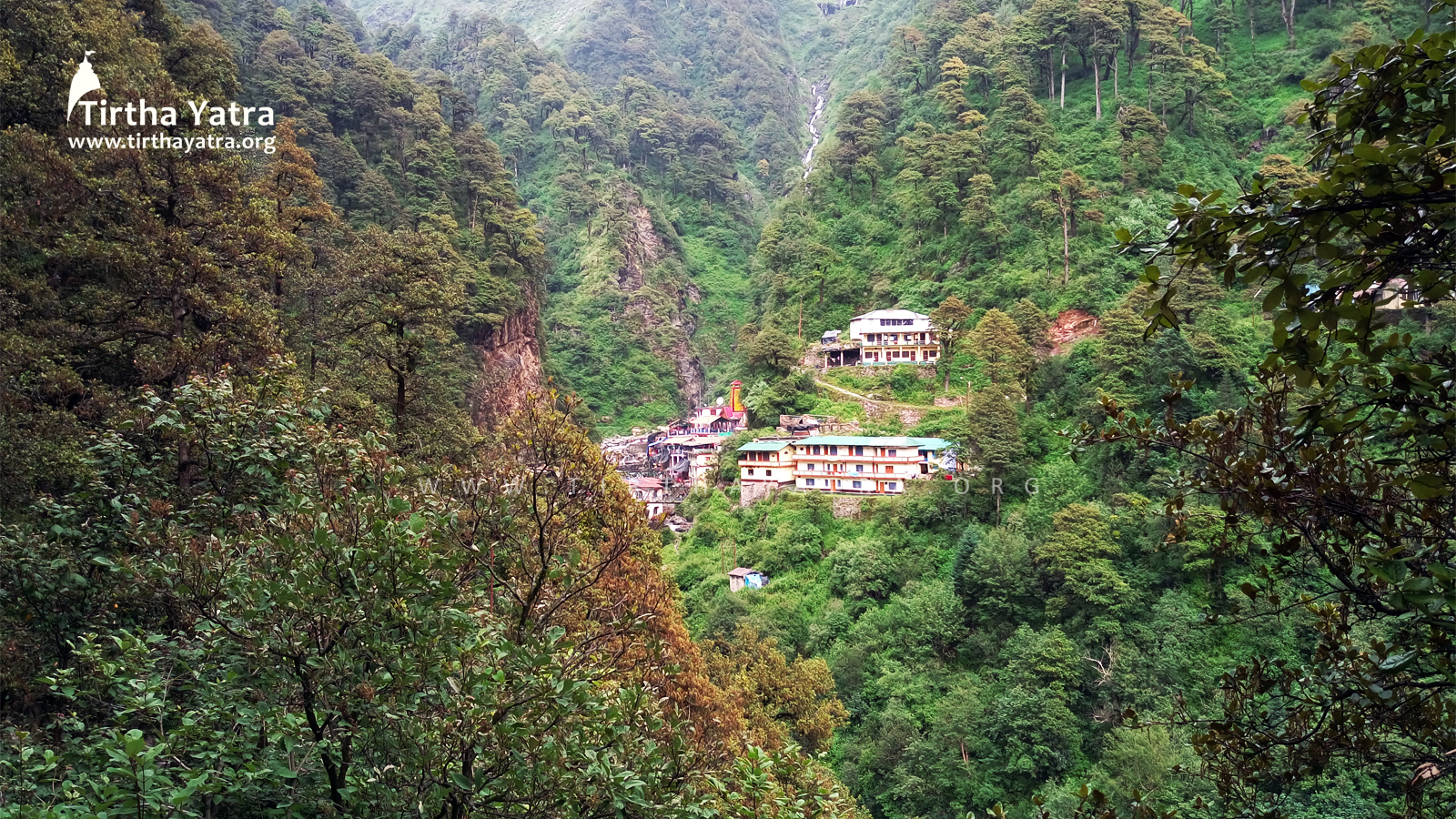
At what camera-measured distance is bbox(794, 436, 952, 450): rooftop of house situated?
2375cm

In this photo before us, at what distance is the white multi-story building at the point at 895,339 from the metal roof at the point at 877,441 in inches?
200

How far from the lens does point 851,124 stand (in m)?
39.6

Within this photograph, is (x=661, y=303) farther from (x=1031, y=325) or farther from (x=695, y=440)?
(x=1031, y=325)

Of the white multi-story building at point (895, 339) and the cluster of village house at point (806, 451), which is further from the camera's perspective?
the white multi-story building at point (895, 339)

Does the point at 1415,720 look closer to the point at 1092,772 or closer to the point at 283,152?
the point at 1092,772

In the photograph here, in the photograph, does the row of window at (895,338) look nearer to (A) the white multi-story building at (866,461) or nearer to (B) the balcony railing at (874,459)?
(A) the white multi-story building at (866,461)

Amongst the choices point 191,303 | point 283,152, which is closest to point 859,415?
point 283,152

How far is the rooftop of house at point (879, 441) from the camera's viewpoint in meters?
23.8

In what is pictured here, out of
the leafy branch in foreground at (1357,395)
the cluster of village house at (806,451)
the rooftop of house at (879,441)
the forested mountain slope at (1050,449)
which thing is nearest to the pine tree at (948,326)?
the forested mountain slope at (1050,449)

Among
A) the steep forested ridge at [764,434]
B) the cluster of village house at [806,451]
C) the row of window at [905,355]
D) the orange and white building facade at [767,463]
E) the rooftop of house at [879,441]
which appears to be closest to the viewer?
the steep forested ridge at [764,434]

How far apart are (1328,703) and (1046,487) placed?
1871 cm

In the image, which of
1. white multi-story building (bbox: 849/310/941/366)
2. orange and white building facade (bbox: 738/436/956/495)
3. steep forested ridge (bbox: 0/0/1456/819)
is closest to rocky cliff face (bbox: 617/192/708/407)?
steep forested ridge (bbox: 0/0/1456/819)

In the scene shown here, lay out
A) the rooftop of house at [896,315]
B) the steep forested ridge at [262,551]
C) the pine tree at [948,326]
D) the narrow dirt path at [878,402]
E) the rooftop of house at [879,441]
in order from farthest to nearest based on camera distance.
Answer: the rooftop of house at [896,315] → the pine tree at [948,326] → the narrow dirt path at [878,402] → the rooftop of house at [879,441] → the steep forested ridge at [262,551]

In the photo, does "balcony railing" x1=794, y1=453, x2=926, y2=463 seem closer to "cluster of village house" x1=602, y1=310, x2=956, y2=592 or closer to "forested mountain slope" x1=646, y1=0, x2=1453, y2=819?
"cluster of village house" x1=602, y1=310, x2=956, y2=592
